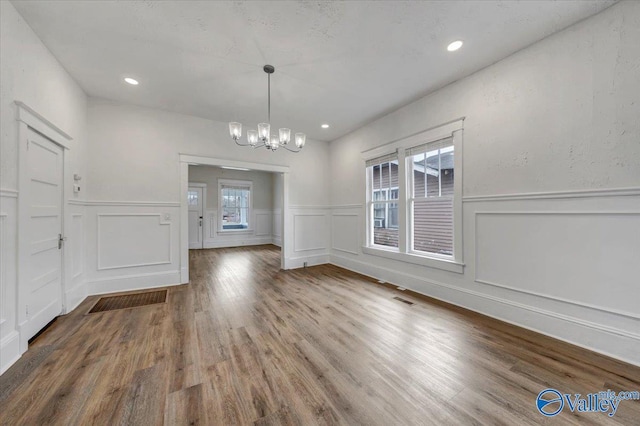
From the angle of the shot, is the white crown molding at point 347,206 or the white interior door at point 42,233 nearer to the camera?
the white interior door at point 42,233

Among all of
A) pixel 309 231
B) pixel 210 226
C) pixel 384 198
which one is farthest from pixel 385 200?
pixel 210 226

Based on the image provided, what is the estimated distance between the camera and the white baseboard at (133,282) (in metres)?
3.37

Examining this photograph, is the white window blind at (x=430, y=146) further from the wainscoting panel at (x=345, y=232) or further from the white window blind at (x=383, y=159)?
the wainscoting panel at (x=345, y=232)

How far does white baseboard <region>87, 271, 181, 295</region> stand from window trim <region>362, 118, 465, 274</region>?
3408 millimetres

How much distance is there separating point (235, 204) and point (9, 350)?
6.68 meters

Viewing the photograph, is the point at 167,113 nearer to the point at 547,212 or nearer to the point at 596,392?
the point at 547,212

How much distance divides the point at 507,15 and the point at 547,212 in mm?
1802

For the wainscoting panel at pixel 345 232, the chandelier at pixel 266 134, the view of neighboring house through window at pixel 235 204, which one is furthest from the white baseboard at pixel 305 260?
the view of neighboring house through window at pixel 235 204

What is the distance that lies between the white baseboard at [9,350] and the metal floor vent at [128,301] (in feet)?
3.09

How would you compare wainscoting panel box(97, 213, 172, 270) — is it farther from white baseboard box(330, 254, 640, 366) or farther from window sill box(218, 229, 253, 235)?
window sill box(218, 229, 253, 235)

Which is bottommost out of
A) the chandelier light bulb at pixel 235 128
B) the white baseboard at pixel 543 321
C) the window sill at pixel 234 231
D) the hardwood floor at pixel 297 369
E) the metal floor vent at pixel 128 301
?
the hardwood floor at pixel 297 369

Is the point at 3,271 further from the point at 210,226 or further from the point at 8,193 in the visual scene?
the point at 210,226

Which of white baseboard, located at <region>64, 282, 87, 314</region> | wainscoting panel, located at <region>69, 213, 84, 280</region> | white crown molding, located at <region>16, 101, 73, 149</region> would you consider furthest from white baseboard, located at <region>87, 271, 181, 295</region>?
white crown molding, located at <region>16, 101, 73, 149</region>

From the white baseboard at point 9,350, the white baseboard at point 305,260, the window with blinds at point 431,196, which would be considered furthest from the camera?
the white baseboard at point 305,260
